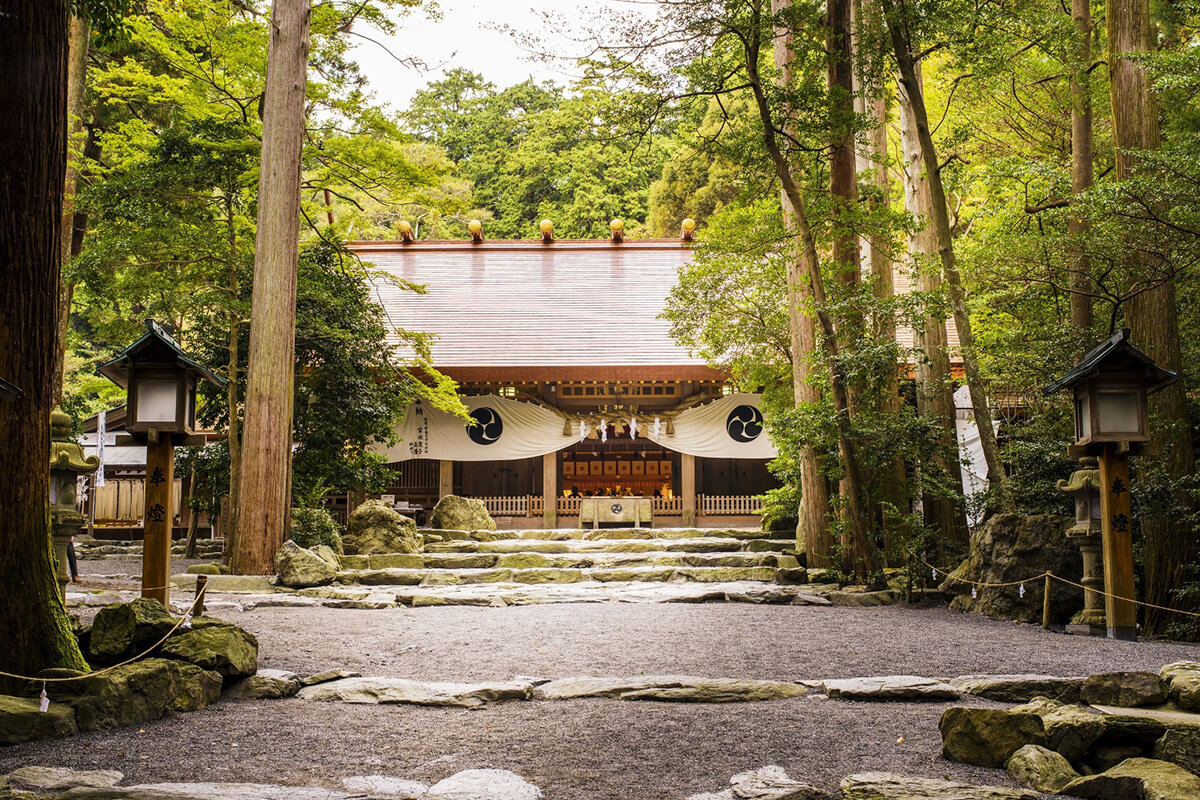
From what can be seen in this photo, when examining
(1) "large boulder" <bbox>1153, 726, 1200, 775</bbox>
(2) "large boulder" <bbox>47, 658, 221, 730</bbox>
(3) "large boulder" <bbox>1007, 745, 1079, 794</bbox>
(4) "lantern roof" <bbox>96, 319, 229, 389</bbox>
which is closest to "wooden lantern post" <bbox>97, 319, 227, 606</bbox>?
(4) "lantern roof" <bbox>96, 319, 229, 389</bbox>

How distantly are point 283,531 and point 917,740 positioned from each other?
24.9ft

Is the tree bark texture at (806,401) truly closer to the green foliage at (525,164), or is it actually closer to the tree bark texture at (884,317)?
the tree bark texture at (884,317)

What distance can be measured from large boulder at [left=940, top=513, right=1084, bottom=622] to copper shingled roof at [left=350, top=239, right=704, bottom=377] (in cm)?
690

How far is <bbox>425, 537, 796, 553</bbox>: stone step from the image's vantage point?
37.8 feet

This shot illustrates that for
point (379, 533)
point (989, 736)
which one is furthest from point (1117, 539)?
point (379, 533)

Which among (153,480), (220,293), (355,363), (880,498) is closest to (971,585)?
(880,498)

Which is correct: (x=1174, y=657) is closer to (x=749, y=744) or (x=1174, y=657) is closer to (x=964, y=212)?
(x=749, y=744)

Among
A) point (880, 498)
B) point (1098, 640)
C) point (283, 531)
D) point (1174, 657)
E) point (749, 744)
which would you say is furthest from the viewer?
point (283, 531)

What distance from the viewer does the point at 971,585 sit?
8227mm

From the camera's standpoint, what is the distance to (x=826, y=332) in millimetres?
8742

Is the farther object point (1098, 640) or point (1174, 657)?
point (1098, 640)

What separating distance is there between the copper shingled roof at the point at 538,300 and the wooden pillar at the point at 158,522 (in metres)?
8.15

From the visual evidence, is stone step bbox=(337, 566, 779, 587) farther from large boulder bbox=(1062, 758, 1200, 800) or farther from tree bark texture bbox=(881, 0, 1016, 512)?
large boulder bbox=(1062, 758, 1200, 800)

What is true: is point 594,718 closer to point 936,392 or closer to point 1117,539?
point 1117,539
